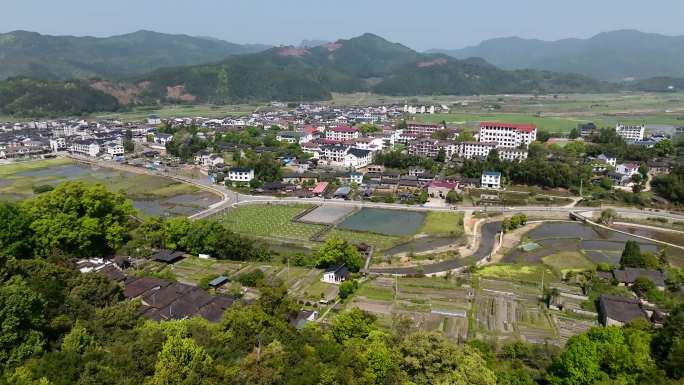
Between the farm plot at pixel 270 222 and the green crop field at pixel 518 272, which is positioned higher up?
the farm plot at pixel 270 222

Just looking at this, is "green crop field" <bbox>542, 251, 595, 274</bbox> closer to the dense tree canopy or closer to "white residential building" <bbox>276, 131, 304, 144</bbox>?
the dense tree canopy

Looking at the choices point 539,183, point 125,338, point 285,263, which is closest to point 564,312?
point 285,263

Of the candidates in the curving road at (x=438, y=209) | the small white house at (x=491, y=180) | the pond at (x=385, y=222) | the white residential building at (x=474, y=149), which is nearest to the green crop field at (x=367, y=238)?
the pond at (x=385, y=222)

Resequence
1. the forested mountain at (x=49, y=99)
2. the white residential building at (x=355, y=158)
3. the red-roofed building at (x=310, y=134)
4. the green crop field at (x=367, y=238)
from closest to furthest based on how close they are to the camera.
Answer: the green crop field at (x=367, y=238), the white residential building at (x=355, y=158), the red-roofed building at (x=310, y=134), the forested mountain at (x=49, y=99)

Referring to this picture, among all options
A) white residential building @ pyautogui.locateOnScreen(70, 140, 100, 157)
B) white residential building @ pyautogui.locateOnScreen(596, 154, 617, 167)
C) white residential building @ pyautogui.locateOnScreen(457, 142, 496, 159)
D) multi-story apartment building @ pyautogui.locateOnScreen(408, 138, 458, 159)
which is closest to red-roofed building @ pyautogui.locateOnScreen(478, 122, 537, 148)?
white residential building @ pyautogui.locateOnScreen(457, 142, 496, 159)

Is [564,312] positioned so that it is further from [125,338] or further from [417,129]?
[417,129]

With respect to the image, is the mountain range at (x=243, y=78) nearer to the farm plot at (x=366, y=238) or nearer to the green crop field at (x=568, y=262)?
the farm plot at (x=366, y=238)
